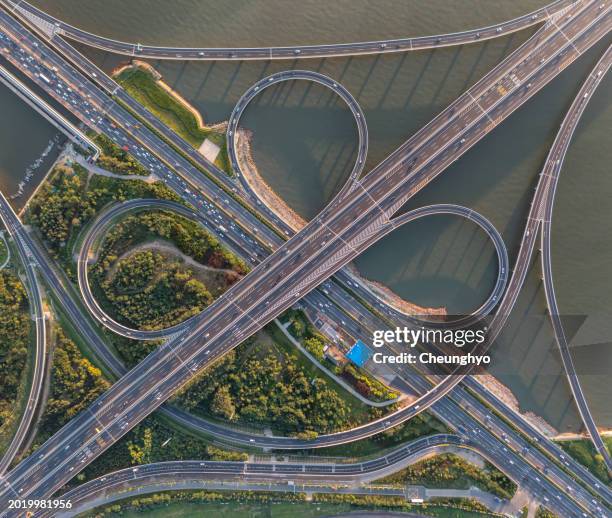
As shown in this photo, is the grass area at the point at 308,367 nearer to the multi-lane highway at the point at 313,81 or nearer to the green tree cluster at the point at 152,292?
the green tree cluster at the point at 152,292

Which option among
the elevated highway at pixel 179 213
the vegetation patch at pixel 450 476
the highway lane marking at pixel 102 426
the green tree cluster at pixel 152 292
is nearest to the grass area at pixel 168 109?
the elevated highway at pixel 179 213

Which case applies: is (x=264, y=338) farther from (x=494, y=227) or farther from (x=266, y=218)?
(x=494, y=227)

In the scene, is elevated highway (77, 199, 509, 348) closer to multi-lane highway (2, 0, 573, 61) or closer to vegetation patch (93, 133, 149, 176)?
vegetation patch (93, 133, 149, 176)

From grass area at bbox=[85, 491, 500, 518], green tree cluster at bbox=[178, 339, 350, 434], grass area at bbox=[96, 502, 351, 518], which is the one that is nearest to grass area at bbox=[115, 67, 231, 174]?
green tree cluster at bbox=[178, 339, 350, 434]

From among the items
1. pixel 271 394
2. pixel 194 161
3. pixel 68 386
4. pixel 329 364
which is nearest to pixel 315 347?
pixel 329 364

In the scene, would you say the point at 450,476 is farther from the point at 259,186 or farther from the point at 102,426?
the point at 259,186

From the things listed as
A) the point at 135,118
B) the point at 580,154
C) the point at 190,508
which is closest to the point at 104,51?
the point at 135,118
